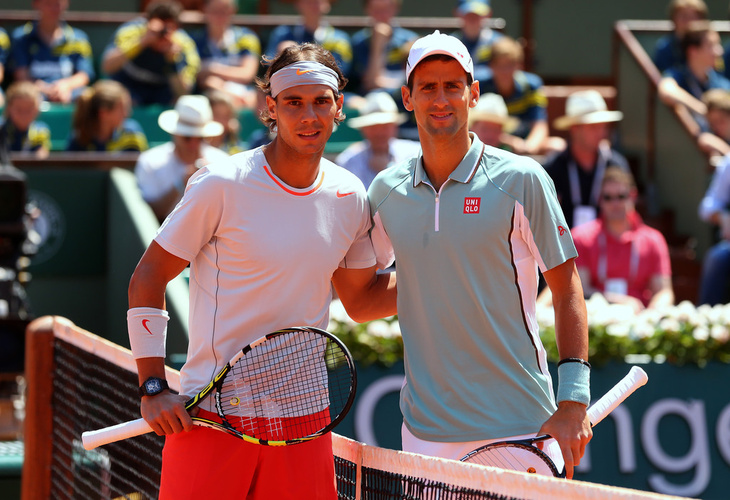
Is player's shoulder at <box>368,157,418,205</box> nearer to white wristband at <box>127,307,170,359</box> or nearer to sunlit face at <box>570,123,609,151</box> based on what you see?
white wristband at <box>127,307,170,359</box>

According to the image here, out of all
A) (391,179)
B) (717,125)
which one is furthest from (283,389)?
(717,125)

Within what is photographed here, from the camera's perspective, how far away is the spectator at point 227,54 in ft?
33.0

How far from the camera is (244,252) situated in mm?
3193

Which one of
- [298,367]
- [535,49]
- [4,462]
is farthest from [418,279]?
[535,49]

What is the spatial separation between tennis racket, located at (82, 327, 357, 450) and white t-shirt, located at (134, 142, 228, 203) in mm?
4811

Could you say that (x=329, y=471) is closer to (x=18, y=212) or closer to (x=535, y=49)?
(x=18, y=212)

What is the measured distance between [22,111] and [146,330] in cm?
598

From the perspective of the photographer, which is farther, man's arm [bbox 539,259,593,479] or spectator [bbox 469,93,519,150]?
spectator [bbox 469,93,519,150]

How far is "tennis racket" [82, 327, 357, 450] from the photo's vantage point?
10.2 ft

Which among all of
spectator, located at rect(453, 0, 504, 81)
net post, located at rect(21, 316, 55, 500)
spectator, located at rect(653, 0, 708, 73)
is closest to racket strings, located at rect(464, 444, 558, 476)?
net post, located at rect(21, 316, 55, 500)

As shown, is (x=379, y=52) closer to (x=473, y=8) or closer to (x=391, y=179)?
(x=473, y=8)

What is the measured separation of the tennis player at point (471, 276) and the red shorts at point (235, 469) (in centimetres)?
36

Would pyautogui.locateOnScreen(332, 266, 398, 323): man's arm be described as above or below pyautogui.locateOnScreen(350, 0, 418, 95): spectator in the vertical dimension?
below

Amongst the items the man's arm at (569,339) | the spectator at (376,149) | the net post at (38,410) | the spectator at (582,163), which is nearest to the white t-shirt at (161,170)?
the spectator at (376,149)
